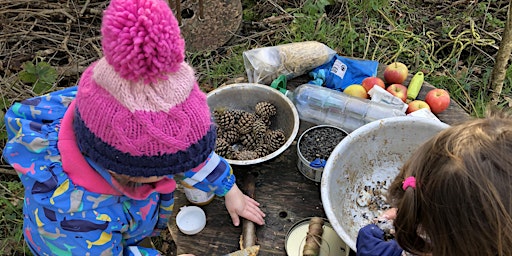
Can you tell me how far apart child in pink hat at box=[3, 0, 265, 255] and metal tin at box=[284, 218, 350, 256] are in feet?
0.49

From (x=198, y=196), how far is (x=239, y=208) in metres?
0.17

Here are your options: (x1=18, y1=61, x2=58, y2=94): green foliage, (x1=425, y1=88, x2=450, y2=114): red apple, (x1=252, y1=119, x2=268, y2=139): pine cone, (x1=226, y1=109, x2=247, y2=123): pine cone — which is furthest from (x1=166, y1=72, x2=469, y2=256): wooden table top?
(x1=18, y1=61, x2=58, y2=94): green foliage

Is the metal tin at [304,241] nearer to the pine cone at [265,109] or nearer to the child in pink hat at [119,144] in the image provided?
the child in pink hat at [119,144]

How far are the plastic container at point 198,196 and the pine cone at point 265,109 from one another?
47 centimetres

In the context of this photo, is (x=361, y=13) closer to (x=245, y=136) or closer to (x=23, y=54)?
(x=245, y=136)

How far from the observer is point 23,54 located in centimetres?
324

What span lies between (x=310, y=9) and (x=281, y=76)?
1.28m

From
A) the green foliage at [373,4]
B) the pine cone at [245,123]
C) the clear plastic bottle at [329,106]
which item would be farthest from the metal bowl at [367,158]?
the green foliage at [373,4]

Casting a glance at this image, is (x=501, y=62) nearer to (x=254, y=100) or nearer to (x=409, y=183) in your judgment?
(x=254, y=100)

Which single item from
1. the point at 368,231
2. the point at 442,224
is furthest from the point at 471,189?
the point at 368,231

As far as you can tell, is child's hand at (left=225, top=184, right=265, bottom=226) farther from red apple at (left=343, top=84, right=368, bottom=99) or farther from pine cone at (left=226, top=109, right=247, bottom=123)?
red apple at (left=343, top=84, right=368, bottom=99)

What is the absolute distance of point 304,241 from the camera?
5.96ft

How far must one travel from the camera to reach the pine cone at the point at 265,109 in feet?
7.14

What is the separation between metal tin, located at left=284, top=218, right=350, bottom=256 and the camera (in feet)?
5.87
